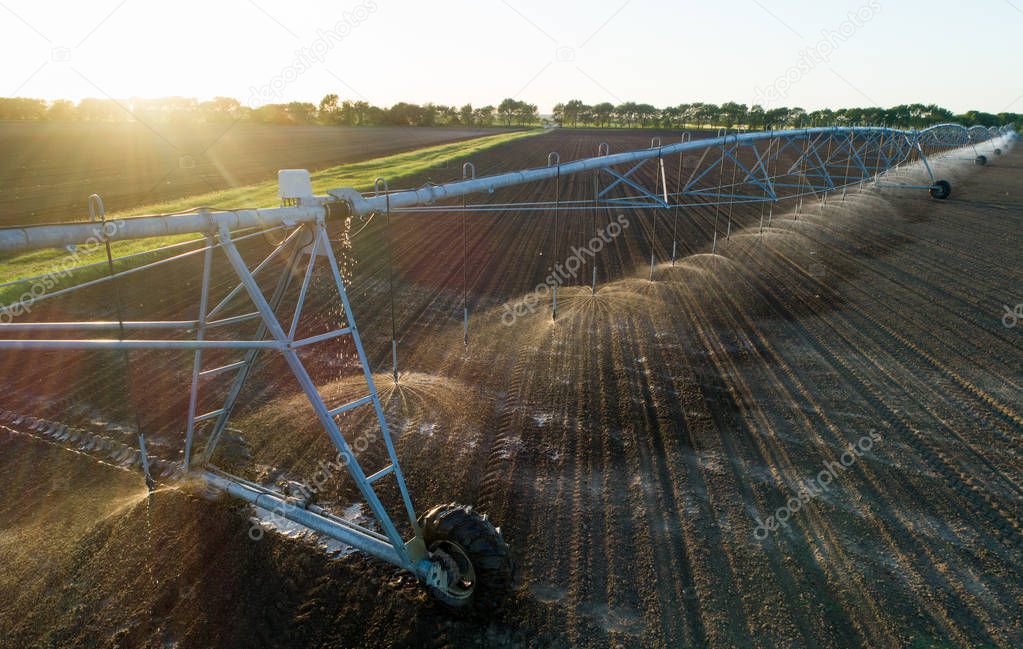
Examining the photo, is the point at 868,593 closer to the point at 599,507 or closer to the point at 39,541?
the point at 599,507

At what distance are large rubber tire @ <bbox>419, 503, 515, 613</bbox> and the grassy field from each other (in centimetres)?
509

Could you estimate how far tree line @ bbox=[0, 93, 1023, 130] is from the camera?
62562 mm

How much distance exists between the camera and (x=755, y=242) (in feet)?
69.2

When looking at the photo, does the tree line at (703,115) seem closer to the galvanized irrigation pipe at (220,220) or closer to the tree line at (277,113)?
the tree line at (277,113)

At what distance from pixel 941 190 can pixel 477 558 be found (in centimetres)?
3555

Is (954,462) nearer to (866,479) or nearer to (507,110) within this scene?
(866,479)

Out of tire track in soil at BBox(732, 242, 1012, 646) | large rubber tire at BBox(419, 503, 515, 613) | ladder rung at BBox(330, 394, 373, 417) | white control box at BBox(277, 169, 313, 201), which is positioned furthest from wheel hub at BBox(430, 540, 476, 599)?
tire track in soil at BBox(732, 242, 1012, 646)

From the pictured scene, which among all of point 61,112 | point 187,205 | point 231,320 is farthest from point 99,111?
point 231,320

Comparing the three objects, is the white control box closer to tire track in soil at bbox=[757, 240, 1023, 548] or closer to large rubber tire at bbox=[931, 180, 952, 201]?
tire track in soil at bbox=[757, 240, 1023, 548]

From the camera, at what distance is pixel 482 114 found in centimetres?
11144

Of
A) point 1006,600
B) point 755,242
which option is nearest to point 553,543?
point 1006,600

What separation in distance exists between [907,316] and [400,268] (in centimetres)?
1288

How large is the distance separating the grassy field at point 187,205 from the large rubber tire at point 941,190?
1082 inches

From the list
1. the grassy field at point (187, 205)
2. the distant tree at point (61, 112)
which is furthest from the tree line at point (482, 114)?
the grassy field at point (187, 205)
